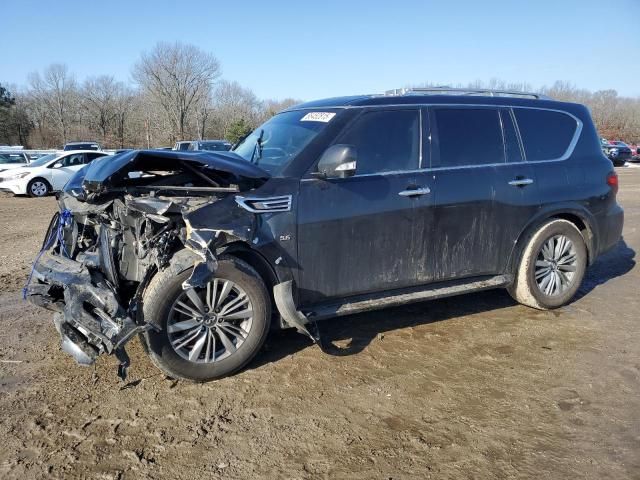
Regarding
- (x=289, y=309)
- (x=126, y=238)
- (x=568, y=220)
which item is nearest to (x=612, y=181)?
(x=568, y=220)

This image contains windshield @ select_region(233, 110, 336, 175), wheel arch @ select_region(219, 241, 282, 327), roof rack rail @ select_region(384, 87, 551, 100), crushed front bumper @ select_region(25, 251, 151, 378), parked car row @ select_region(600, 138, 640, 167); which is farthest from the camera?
parked car row @ select_region(600, 138, 640, 167)

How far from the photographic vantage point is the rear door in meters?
4.39

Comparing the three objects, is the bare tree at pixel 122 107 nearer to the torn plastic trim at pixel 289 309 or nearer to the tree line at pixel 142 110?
the tree line at pixel 142 110

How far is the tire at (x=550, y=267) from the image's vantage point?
4.93 metres

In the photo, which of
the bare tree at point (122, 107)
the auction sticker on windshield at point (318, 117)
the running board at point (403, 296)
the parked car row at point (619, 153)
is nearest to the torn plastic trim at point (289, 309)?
the running board at point (403, 296)

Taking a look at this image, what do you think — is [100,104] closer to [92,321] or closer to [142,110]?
[142,110]

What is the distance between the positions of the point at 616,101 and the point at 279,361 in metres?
87.8

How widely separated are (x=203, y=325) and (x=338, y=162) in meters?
1.53

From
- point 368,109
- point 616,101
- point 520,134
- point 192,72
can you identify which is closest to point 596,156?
point 520,134

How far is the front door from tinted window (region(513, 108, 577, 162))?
1289mm

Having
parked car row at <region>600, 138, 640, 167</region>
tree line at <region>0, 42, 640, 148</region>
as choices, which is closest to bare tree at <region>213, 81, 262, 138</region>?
tree line at <region>0, 42, 640, 148</region>

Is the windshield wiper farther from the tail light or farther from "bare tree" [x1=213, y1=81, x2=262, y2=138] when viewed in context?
"bare tree" [x1=213, y1=81, x2=262, y2=138]

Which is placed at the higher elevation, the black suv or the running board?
the black suv

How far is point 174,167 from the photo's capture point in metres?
3.96
